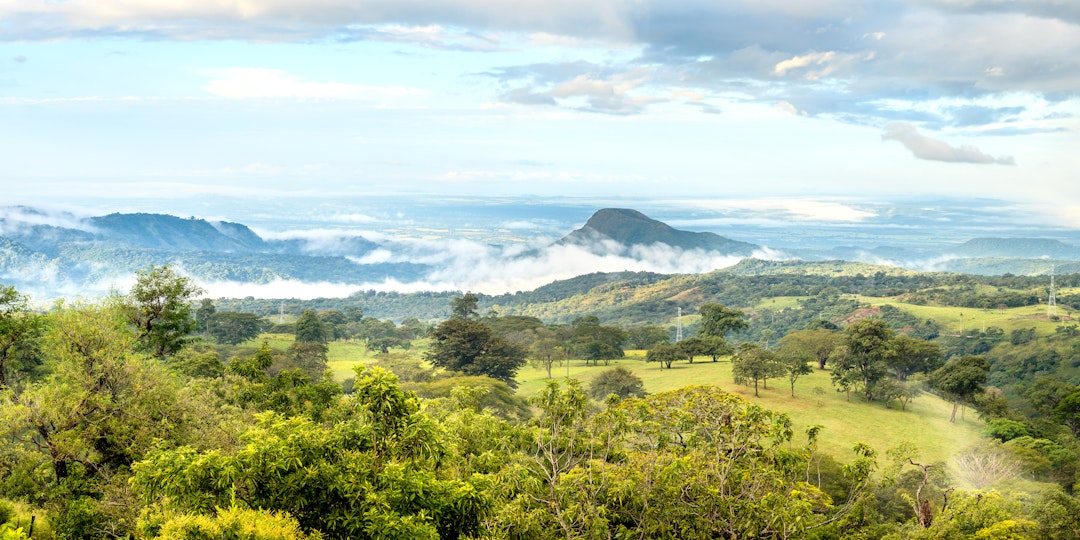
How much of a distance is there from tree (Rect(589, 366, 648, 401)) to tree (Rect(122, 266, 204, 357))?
30.7m

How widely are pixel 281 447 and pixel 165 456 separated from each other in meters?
2.01

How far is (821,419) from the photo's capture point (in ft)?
154

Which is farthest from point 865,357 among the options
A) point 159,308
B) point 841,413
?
point 159,308

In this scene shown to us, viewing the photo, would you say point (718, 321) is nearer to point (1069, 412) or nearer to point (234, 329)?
point (1069, 412)

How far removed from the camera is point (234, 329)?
9231cm

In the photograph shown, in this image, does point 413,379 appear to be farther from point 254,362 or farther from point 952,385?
point 952,385

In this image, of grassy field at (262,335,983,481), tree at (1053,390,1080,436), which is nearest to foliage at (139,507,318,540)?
grassy field at (262,335,983,481)

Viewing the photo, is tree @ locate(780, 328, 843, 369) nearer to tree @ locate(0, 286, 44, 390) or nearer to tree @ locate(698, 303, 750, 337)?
tree @ locate(698, 303, 750, 337)

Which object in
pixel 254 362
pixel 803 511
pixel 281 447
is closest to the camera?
pixel 281 447

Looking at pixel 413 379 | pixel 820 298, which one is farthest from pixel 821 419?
pixel 820 298

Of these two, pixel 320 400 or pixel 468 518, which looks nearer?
pixel 468 518

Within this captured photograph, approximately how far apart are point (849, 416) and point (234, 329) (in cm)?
7729

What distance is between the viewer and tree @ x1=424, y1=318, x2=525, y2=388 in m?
60.2

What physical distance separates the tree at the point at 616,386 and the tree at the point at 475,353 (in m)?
8.56
